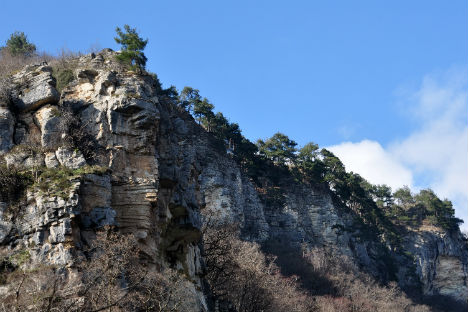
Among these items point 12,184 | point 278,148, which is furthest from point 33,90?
point 278,148

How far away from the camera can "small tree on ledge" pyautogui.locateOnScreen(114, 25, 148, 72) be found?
92.0 ft

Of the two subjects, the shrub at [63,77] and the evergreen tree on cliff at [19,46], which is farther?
the evergreen tree on cliff at [19,46]

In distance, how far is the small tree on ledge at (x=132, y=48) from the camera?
92.0ft

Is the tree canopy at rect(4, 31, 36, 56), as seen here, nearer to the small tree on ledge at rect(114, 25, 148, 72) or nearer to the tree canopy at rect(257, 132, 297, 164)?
the small tree on ledge at rect(114, 25, 148, 72)

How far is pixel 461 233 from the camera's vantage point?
262ft

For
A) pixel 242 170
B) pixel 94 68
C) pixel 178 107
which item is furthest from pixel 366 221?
pixel 94 68

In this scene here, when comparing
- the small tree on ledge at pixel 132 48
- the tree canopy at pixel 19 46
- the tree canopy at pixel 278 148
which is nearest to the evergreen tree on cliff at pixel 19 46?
the tree canopy at pixel 19 46

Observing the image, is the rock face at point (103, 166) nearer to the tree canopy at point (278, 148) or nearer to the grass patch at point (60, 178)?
the grass patch at point (60, 178)

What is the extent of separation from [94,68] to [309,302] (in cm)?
2639

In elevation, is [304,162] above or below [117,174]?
above

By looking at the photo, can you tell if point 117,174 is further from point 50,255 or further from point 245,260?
point 245,260

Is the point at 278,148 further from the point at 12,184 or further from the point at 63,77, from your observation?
the point at 12,184

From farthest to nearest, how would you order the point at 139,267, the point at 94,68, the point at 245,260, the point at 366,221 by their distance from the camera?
the point at 366,221, the point at 245,260, the point at 94,68, the point at 139,267

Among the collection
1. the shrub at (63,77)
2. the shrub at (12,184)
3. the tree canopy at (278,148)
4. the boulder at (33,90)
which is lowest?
the shrub at (12,184)
